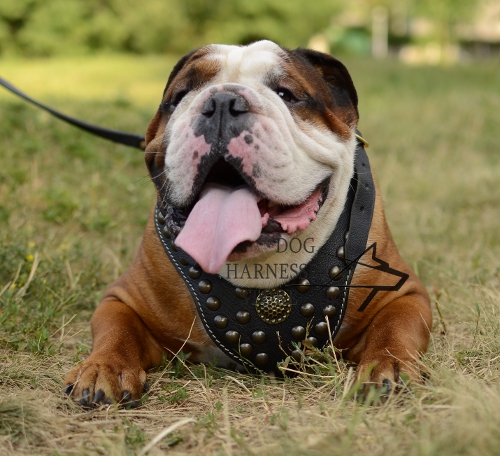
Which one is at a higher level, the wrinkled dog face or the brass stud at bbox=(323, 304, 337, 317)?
the wrinkled dog face

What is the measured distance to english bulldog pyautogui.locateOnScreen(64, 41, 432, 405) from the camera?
7.86ft

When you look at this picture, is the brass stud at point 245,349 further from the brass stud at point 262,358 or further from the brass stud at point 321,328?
the brass stud at point 321,328

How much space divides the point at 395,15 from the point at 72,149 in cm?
4607

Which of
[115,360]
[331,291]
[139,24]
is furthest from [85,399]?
[139,24]

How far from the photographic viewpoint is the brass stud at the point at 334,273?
105 inches

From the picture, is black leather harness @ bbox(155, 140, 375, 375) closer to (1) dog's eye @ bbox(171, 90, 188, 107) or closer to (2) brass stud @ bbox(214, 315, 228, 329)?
(2) brass stud @ bbox(214, 315, 228, 329)

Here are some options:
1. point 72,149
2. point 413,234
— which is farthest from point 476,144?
Answer: point 72,149

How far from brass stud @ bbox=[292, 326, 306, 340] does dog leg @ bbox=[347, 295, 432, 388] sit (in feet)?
0.81

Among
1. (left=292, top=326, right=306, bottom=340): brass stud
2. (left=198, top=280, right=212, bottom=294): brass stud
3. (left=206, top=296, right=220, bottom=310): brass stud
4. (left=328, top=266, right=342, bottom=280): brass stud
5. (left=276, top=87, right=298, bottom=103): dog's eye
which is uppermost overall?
(left=276, top=87, right=298, bottom=103): dog's eye

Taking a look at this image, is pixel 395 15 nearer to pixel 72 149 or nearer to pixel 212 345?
pixel 72 149

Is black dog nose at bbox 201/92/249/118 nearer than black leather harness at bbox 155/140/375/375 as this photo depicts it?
Yes

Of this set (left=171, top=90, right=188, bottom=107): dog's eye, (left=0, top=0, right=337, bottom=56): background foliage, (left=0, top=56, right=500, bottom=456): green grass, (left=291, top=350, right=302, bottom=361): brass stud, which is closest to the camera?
A: (left=0, top=56, right=500, bottom=456): green grass

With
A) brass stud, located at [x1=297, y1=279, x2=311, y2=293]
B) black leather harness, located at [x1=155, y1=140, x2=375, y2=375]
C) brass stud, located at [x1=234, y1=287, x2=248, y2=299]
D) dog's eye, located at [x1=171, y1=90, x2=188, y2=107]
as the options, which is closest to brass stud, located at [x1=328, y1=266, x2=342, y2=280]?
black leather harness, located at [x1=155, y1=140, x2=375, y2=375]

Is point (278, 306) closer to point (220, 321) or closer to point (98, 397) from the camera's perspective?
point (220, 321)
